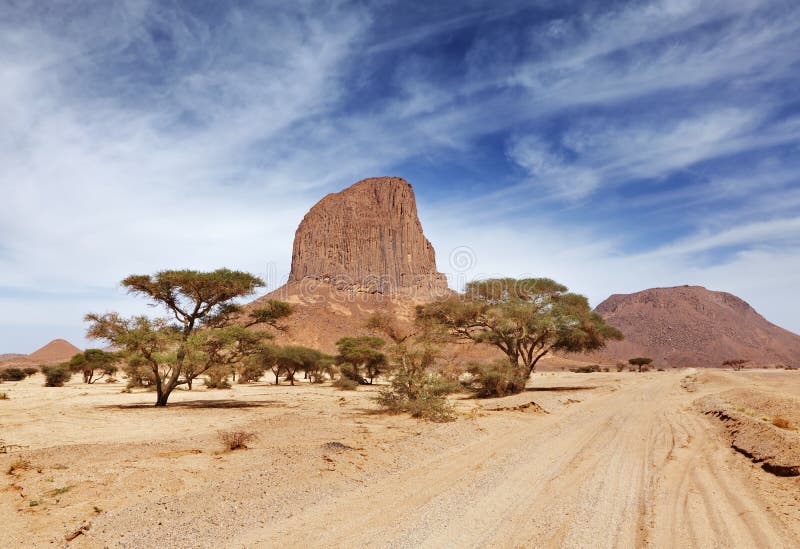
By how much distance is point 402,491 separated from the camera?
6.93 m

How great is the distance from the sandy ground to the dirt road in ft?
0.09

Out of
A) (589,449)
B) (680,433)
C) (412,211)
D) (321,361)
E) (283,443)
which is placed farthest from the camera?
(412,211)

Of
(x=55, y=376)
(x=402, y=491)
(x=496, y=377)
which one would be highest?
(x=496, y=377)

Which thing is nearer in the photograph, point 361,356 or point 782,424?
point 782,424

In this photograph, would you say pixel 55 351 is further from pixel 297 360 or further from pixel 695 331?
Answer: pixel 695 331

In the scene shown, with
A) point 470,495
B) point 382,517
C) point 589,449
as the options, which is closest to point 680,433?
point 589,449

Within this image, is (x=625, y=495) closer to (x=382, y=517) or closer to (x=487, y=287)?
(x=382, y=517)

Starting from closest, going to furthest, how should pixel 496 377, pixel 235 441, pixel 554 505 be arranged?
1. pixel 554 505
2. pixel 235 441
3. pixel 496 377

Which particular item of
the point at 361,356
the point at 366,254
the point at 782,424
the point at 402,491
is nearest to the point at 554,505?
the point at 402,491

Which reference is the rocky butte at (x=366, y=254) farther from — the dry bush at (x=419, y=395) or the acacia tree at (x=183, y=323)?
the dry bush at (x=419, y=395)

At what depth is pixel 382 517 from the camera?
5.75m

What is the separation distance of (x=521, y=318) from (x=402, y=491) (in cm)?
2418

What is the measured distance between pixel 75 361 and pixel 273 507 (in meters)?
54.0

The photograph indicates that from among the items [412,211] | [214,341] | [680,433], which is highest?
[412,211]
